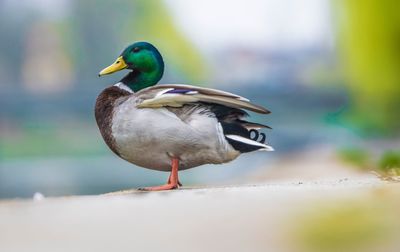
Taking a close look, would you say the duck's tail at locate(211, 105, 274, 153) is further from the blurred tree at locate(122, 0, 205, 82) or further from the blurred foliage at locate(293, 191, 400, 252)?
the blurred tree at locate(122, 0, 205, 82)

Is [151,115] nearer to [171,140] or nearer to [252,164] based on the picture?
[171,140]

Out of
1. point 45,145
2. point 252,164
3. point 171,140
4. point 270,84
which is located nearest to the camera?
point 171,140

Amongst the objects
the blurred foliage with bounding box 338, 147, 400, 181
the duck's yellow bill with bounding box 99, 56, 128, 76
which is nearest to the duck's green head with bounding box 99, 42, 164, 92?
the duck's yellow bill with bounding box 99, 56, 128, 76

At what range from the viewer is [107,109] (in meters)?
4.52

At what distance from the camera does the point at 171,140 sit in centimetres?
437

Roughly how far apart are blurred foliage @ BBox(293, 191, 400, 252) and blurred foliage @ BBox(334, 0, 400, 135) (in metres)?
10.3

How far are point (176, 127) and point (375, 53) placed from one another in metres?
Result: 9.89

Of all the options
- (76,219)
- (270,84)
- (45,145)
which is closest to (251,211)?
(76,219)

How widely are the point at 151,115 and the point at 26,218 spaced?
2.74 feet

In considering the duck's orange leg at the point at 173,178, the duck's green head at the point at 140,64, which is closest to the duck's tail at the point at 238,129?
the duck's orange leg at the point at 173,178

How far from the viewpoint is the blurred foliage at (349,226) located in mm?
3213

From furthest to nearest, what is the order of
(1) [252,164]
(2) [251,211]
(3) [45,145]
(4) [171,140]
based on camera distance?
(3) [45,145] < (1) [252,164] < (4) [171,140] < (2) [251,211]

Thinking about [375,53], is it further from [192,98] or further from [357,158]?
[192,98]

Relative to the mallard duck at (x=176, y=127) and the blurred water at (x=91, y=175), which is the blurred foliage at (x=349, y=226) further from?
Result: the blurred water at (x=91, y=175)
